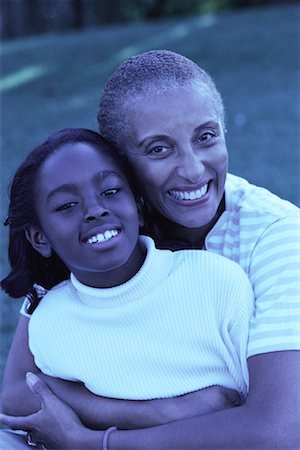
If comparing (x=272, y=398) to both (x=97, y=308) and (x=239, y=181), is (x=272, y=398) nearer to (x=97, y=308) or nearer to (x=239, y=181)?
(x=97, y=308)

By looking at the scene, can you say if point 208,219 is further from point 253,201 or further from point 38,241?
point 38,241

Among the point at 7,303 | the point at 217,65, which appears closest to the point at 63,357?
the point at 7,303

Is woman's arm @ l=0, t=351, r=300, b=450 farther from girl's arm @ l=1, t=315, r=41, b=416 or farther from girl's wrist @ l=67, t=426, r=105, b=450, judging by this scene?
girl's arm @ l=1, t=315, r=41, b=416

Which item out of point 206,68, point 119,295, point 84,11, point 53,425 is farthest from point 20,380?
point 84,11

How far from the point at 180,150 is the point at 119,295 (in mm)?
481

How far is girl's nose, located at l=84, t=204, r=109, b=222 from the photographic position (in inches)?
91.3

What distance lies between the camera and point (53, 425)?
243 cm

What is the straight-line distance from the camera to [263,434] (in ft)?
6.97

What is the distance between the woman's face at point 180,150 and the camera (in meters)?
2.40

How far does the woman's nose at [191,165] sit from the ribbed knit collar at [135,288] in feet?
0.86

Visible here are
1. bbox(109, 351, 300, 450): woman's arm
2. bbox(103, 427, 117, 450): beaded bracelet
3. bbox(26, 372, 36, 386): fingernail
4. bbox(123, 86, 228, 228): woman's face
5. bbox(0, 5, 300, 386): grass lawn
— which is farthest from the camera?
bbox(0, 5, 300, 386): grass lawn

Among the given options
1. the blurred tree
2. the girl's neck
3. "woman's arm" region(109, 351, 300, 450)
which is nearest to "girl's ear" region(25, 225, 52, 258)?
the girl's neck

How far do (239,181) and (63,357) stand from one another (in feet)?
2.76

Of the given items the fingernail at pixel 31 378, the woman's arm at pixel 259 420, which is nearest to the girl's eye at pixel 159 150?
the woman's arm at pixel 259 420
